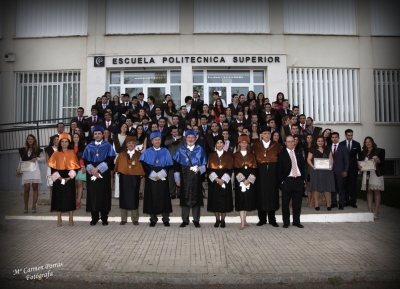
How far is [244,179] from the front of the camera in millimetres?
8195

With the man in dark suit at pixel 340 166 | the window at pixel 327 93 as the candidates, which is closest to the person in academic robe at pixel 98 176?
the man in dark suit at pixel 340 166

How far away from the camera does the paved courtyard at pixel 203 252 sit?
210 inches

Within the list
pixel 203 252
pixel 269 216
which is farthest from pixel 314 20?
pixel 203 252

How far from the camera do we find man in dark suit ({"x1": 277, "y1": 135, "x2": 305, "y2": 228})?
326 inches

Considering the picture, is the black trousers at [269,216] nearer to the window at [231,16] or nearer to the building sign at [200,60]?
the building sign at [200,60]

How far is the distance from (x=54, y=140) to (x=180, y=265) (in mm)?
5701

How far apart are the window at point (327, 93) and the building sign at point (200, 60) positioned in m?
1.61

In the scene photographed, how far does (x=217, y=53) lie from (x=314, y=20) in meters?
4.76

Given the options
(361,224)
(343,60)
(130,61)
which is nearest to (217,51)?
(130,61)

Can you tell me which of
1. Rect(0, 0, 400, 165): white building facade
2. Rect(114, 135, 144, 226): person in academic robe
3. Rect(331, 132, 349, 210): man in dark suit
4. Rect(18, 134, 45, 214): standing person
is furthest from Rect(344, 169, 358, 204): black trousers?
Rect(18, 134, 45, 214): standing person

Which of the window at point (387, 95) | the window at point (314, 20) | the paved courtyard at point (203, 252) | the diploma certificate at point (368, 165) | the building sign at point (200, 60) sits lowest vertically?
the paved courtyard at point (203, 252)

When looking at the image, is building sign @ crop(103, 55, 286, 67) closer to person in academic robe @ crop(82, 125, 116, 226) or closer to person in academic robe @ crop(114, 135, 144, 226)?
person in academic robe @ crop(82, 125, 116, 226)

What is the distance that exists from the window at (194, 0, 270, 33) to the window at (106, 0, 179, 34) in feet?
3.61

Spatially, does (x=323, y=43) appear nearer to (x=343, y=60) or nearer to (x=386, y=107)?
(x=343, y=60)
